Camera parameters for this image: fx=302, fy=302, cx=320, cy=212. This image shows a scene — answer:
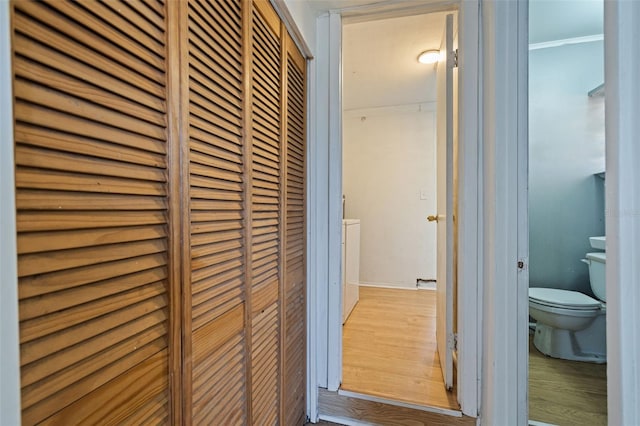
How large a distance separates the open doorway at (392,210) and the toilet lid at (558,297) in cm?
53

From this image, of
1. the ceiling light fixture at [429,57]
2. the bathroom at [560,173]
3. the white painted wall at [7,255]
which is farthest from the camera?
the ceiling light fixture at [429,57]

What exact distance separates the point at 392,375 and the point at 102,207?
1750 millimetres

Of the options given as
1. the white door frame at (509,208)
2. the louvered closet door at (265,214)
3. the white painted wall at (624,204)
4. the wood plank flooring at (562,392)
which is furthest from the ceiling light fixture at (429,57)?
the wood plank flooring at (562,392)

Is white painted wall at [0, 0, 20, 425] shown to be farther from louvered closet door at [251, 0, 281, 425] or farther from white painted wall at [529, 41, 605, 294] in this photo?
white painted wall at [529, 41, 605, 294]

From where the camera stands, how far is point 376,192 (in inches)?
151

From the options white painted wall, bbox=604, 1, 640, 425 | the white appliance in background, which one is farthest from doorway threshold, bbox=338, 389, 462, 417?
the white appliance in background

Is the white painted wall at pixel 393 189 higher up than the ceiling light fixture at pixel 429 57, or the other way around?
the ceiling light fixture at pixel 429 57

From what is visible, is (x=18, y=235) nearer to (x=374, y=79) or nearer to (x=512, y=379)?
(x=512, y=379)

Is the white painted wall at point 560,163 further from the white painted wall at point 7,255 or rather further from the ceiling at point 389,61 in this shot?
the white painted wall at point 7,255

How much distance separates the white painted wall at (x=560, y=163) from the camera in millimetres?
1351

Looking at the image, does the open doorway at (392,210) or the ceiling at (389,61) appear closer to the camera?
the open doorway at (392,210)

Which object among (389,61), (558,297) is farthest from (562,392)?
(389,61)

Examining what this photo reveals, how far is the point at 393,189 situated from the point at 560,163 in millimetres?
2282

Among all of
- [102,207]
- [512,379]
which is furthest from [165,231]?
[512,379]
